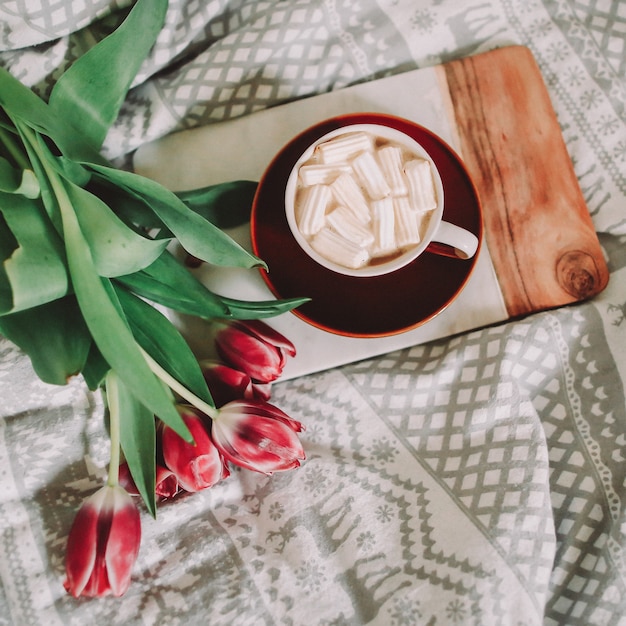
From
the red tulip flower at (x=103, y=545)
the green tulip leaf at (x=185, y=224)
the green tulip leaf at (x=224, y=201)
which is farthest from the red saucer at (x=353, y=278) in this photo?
the red tulip flower at (x=103, y=545)

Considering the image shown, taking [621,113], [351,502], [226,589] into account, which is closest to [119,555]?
[226,589]

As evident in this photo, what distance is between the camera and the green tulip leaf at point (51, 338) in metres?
0.50

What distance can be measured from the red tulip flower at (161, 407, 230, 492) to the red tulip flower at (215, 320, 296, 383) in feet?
0.23

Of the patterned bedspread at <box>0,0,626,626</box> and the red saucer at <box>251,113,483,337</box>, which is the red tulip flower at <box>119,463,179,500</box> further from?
the red saucer at <box>251,113,483,337</box>

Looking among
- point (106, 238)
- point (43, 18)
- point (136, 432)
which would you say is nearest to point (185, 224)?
point (106, 238)

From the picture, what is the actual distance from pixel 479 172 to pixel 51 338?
1.47 feet

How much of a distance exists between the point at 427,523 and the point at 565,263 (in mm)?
294

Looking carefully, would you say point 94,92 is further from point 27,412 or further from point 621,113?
point 621,113

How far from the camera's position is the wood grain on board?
67 cm

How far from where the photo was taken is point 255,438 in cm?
55

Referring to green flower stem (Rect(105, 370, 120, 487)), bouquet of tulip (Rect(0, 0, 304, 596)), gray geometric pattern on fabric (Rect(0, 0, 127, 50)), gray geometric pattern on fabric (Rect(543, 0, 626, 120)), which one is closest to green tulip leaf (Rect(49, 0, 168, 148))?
bouquet of tulip (Rect(0, 0, 304, 596))

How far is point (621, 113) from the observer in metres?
0.70

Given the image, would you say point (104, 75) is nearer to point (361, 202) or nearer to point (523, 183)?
point (361, 202)

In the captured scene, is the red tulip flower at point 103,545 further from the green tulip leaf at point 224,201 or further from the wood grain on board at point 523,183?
the wood grain on board at point 523,183
